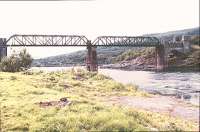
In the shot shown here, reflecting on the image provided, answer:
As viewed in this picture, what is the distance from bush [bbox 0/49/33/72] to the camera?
71312mm

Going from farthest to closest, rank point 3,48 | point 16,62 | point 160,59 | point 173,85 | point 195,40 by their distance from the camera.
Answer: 1. point 195,40
2. point 160,59
3. point 3,48
4. point 16,62
5. point 173,85

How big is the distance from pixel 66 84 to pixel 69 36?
3717 inches

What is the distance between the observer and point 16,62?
73500mm

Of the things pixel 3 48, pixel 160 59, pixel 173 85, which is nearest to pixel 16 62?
pixel 173 85

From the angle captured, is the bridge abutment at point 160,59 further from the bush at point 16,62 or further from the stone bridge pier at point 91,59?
the bush at point 16,62

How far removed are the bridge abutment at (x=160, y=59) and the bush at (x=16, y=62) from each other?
7594 centimetres

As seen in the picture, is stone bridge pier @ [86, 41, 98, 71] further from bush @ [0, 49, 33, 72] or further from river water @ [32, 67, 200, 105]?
bush @ [0, 49, 33, 72]

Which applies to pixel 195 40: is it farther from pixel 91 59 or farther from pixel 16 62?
pixel 16 62

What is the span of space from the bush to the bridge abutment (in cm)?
7594

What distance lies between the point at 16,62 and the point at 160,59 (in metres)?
86.5

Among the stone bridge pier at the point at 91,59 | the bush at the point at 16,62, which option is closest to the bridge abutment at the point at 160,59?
the stone bridge pier at the point at 91,59

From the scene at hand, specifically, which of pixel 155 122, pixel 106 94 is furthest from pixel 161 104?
pixel 155 122

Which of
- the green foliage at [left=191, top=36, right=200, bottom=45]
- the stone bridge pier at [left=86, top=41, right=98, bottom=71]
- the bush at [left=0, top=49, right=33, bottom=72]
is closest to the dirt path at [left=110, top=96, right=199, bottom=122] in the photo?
the bush at [left=0, top=49, right=33, bottom=72]

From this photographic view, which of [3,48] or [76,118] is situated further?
[3,48]
